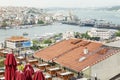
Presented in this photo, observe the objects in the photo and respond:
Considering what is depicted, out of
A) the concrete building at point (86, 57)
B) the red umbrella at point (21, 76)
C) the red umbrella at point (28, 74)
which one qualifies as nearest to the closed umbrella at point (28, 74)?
the red umbrella at point (28, 74)

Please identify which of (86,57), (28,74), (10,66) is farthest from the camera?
(86,57)

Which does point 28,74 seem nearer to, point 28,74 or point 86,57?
point 28,74

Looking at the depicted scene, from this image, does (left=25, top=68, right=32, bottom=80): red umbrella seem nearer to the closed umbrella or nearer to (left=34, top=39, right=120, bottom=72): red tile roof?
the closed umbrella

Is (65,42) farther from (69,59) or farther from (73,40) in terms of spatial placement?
(69,59)

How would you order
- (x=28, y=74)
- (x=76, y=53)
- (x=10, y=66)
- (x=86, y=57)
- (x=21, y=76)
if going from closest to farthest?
(x=21, y=76) < (x=28, y=74) < (x=10, y=66) < (x=86, y=57) < (x=76, y=53)

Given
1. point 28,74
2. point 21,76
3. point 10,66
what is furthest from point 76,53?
point 21,76

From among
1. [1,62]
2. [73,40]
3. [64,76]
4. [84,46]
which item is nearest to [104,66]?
[64,76]

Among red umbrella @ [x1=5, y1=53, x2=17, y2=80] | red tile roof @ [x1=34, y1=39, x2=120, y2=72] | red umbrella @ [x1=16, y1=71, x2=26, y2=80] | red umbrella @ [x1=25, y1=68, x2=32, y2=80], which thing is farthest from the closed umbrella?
red tile roof @ [x1=34, y1=39, x2=120, y2=72]
